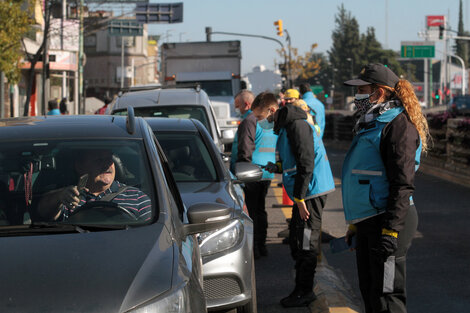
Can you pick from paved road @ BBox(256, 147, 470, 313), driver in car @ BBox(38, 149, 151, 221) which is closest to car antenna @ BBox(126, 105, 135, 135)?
driver in car @ BBox(38, 149, 151, 221)

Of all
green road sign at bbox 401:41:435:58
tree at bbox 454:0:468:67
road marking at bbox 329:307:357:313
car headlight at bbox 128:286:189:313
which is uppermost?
tree at bbox 454:0:468:67

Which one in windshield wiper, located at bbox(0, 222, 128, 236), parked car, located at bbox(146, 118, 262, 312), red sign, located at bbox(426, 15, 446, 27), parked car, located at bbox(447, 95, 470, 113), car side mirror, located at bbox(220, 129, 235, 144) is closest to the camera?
windshield wiper, located at bbox(0, 222, 128, 236)

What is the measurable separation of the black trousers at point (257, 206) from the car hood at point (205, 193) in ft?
7.02

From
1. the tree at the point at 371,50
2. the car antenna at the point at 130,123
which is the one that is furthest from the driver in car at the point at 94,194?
the tree at the point at 371,50

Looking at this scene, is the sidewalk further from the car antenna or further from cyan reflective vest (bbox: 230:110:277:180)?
the car antenna

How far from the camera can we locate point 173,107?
417 inches

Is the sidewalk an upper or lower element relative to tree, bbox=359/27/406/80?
lower

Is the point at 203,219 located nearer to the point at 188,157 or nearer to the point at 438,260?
the point at 188,157

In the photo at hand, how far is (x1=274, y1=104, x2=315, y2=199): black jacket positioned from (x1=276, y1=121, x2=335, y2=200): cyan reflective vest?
7 cm

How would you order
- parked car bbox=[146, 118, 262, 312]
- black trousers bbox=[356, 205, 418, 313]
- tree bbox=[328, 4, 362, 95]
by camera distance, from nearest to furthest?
black trousers bbox=[356, 205, 418, 313] → parked car bbox=[146, 118, 262, 312] → tree bbox=[328, 4, 362, 95]

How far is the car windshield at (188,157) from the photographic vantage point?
6.81 meters

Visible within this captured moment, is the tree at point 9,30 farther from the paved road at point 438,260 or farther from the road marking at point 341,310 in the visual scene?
the road marking at point 341,310

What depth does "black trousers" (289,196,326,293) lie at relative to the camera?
21.0 feet

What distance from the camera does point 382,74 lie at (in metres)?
4.72
